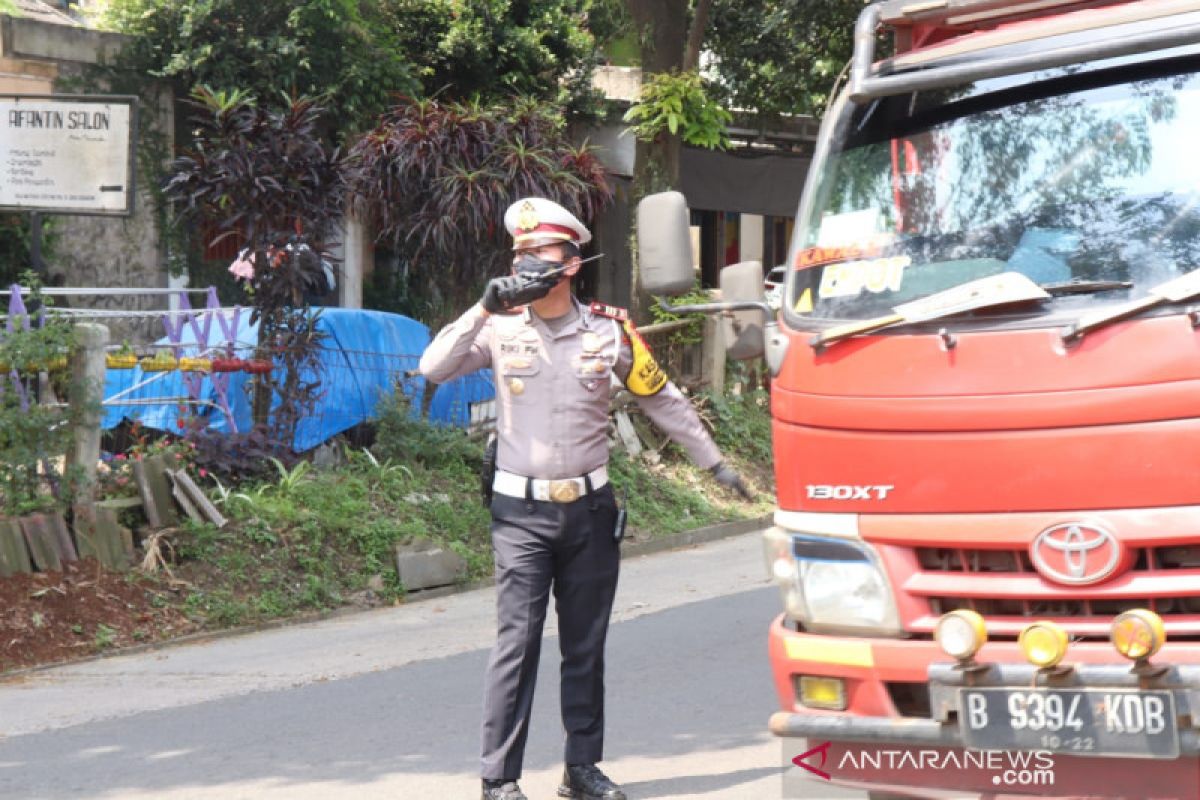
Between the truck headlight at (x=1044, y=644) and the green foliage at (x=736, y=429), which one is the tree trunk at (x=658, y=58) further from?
the truck headlight at (x=1044, y=644)

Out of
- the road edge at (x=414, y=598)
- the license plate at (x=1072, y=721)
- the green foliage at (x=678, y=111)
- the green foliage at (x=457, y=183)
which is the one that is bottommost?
the road edge at (x=414, y=598)

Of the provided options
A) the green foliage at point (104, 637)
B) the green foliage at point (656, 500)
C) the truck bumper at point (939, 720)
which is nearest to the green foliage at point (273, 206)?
the green foliage at point (104, 637)

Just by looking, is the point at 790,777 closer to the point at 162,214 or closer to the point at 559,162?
the point at 559,162

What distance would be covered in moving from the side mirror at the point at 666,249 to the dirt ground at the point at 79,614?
4770 millimetres

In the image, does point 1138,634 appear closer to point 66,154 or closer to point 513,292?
point 513,292

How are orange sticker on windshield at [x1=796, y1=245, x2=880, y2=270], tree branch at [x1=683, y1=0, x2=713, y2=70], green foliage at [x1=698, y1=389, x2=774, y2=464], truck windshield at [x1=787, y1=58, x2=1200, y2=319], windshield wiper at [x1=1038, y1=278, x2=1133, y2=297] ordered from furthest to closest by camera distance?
tree branch at [x1=683, y1=0, x2=713, y2=70]
green foliage at [x1=698, y1=389, x2=774, y2=464]
orange sticker on windshield at [x1=796, y1=245, x2=880, y2=270]
truck windshield at [x1=787, y1=58, x2=1200, y2=319]
windshield wiper at [x1=1038, y1=278, x2=1133, y2=297]

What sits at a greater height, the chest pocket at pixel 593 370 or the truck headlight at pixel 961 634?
the chest pocket at pixel 593 370

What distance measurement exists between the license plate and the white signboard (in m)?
7.96

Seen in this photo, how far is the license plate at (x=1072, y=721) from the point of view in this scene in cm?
413

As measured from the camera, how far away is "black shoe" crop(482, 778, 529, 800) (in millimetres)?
5684

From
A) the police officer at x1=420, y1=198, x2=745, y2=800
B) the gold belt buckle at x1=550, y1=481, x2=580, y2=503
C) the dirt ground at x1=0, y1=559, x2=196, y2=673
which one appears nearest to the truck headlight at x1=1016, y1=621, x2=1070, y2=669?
the police officer at x1=420, y1=198, x2=745, y2=800

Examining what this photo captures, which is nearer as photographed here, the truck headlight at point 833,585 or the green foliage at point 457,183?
the truck headlight at point 833,585

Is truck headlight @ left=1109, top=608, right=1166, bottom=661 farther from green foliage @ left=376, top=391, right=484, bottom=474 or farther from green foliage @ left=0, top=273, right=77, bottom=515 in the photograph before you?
green foliage @ left=376, top=391, right=484, bottom=474

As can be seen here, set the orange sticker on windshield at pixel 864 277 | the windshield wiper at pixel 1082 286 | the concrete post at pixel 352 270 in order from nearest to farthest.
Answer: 1. the windshield wiper at pixel 1082 286
2. the orange sticker on windshield at pixel 864 277
3. the concrete post at pixel 352 270
